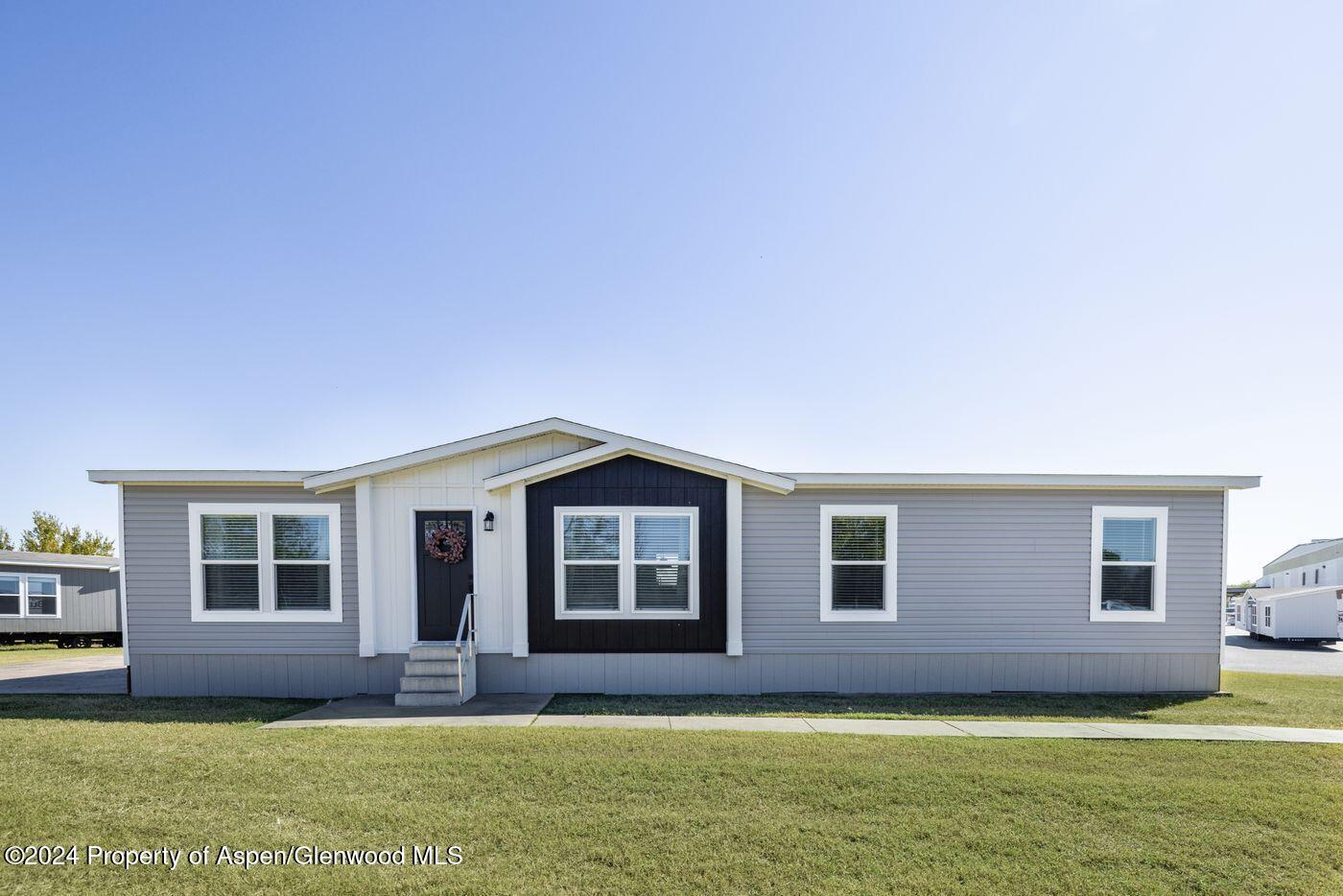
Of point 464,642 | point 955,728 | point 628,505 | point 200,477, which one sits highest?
A: point 200,477

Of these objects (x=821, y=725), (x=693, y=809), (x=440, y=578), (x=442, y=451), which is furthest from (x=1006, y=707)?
(x=442, y=451)

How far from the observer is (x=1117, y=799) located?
16.3 ft

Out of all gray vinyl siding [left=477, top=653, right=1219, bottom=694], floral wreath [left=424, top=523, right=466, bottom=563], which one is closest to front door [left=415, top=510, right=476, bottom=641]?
floral wreath [left=424, top=523, right=466, bottom=563]

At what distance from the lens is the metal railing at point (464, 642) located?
8.30m

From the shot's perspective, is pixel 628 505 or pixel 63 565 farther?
pixel 63 565

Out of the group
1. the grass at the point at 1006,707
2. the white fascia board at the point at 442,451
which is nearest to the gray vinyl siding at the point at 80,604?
the white fascia board at the point at 442,451

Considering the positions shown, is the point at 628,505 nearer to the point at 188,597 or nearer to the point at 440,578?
the point at 440,578

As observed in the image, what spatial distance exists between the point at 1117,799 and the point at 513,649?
6.81 m

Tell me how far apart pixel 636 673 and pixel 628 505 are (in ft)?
7.52

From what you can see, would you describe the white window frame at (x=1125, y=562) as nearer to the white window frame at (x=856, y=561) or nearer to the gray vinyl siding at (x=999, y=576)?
the gray vinyl siding at (x=999, y=576)

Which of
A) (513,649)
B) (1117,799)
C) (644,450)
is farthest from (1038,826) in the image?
(513,649)

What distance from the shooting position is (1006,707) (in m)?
8.45

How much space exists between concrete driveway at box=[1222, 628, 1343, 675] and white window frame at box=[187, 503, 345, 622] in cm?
1524

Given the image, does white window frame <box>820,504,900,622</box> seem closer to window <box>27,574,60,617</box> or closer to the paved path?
the paved path
